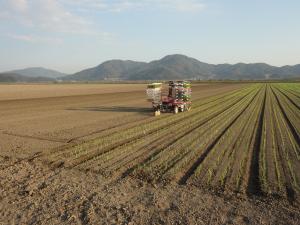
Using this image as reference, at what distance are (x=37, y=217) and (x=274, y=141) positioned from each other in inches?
395

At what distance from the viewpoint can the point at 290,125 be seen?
17.7 meters

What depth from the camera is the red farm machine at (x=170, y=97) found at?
23359mm

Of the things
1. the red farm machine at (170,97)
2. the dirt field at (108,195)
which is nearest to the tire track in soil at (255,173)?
the dirt field at (108,195)

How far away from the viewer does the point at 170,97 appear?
2388 centimetres

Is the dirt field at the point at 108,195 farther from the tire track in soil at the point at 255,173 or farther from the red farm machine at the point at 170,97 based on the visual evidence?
the red farm machine at the point at 170,97

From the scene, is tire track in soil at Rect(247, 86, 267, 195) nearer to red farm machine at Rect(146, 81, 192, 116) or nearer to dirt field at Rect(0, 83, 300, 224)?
dirt field at Rect(0, 83, 300, 224)

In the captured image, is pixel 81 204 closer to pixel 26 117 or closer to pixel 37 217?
pixel 37 217

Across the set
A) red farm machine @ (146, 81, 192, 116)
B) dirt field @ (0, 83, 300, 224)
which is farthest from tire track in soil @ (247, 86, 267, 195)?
red farm machine @ (146, 81, 192, 116)

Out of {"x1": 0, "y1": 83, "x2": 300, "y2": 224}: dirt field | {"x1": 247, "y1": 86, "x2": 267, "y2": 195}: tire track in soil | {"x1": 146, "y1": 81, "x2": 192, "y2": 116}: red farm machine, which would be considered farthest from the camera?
{"x1": 146, "y1": 81, "x2": 192, "y2": 116}: red farm machine

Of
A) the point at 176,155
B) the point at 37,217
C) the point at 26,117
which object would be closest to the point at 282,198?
the point at 176,155

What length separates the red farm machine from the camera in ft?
76.6

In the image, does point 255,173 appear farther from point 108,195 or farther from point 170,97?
point 170,97

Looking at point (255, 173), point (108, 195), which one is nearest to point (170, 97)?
point (255, 173)

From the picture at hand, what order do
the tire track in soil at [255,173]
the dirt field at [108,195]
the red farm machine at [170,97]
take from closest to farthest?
the dirt field at [108,195] < the tire track in soil at [255,173] < the red farm machine at [170,97]
